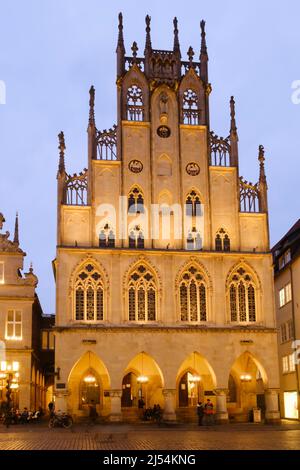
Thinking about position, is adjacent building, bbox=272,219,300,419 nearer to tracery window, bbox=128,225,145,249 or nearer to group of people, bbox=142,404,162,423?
group of people, bbox=142,404,162,423

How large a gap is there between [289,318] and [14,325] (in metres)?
21.3

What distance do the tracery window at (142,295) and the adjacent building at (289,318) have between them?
11347mm

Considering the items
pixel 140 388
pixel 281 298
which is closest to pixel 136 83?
pixel 281 298

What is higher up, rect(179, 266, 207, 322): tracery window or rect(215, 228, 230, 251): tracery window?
rect(215, 228, 230, 251): tracery window

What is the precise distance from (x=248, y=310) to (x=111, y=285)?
9998 millimetres

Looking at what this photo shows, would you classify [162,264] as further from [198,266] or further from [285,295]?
[285,295]

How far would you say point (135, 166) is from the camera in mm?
53656

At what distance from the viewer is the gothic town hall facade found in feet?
165

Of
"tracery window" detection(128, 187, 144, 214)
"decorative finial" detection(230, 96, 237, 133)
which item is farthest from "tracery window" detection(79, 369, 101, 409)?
"decorative finial" detection(230, 96, 237, 133)

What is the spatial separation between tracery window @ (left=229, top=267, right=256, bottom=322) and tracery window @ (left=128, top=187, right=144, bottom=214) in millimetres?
8213

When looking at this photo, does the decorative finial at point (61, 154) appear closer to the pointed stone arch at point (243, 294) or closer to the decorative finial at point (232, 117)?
the decorative finial at point (232, 117)
